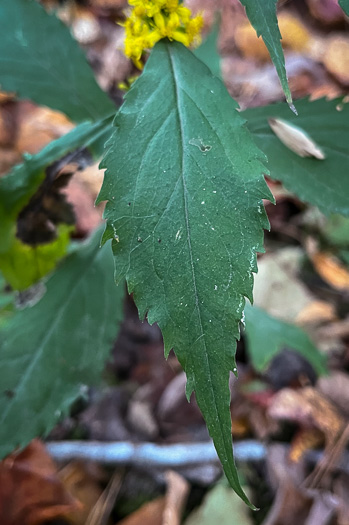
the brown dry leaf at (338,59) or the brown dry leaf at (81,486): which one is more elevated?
the brown dry leaf at (81,486)

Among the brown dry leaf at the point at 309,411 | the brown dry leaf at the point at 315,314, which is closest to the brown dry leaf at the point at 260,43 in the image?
the brown dry leaf at the point at 315,314

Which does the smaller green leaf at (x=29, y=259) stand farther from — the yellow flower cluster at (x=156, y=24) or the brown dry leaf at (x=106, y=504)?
the brown dry leaf at (x=106, y=504)

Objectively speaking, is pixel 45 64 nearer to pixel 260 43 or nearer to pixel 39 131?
pixel 39 131

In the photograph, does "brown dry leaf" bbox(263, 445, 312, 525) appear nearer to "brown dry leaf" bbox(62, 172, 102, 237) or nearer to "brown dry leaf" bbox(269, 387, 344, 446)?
"brown dry leaf" bbox(269, 387, 344, 446)

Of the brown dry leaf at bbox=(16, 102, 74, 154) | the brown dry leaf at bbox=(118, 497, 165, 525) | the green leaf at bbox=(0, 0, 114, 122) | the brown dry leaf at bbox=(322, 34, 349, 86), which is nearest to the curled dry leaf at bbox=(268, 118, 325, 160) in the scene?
the green leaf at bbox=(0, 0, 114, 122)

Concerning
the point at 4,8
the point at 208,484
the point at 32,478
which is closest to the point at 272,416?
the point at 208,484

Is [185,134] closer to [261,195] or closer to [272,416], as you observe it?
[261,195]
